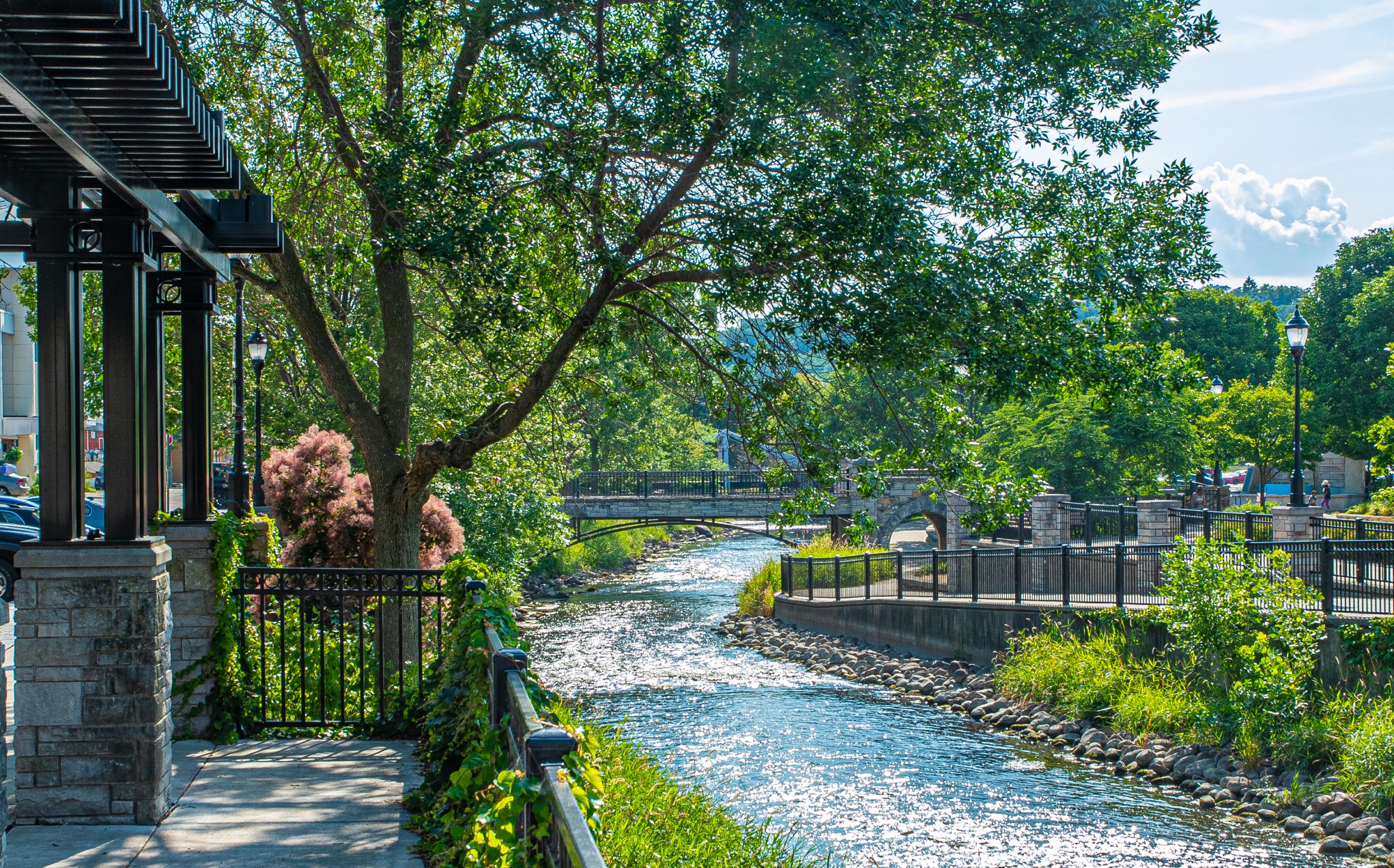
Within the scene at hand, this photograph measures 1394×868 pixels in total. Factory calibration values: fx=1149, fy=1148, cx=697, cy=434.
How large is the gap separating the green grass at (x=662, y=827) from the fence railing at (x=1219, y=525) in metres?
12.0

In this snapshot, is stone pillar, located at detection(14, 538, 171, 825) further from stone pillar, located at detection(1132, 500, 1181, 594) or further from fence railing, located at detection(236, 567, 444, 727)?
stone pillar, located at detection(1132, 500, 1181, 594)

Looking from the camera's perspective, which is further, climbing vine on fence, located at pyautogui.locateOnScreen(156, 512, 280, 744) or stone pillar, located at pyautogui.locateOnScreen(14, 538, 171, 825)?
climbing vine on fence, located at pyautogui.locateOnScreen(156, 512, 280, 744)

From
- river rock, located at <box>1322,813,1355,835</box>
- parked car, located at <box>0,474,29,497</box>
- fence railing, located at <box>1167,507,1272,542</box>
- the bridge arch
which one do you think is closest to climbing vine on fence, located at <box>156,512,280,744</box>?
river rock, located at <box>1322,813,1355,835</box>

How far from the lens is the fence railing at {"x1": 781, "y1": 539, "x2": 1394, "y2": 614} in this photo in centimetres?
1552

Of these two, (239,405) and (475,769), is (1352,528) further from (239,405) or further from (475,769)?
(475,769)

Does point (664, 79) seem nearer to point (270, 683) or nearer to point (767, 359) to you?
point (767, 359)

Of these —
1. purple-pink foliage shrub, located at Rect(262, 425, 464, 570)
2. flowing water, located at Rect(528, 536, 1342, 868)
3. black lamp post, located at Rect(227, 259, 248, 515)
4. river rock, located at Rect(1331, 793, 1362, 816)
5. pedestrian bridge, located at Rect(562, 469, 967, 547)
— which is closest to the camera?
flowing water, located at Rect(528, 536, 1342, 868)

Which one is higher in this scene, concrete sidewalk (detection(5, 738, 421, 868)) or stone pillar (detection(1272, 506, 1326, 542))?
stone pillar (detection(1272, 506, 1326, 542))

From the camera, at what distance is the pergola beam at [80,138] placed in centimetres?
483

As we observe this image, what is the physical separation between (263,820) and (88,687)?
1.20m

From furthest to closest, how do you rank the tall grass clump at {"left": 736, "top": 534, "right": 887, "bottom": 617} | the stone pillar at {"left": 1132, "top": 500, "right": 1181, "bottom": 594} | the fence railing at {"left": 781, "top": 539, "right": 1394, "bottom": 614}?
the tall grass clump at {"left": 736, "top": 534, "right": 887, "bottom": 617}, the stone pillar at {"left": 1132, "top": 500, "right": 1181, "bottom": 594}, the fence railing at {"left": 781, "top": 539, "right": 1394, "bottom": 614}

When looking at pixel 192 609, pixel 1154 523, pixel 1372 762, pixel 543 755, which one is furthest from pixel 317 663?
pixel 1154 523

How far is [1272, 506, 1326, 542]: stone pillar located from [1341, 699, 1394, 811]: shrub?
297 inches

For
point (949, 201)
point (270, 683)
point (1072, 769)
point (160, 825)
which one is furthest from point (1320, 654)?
Result: point (160, 825)
